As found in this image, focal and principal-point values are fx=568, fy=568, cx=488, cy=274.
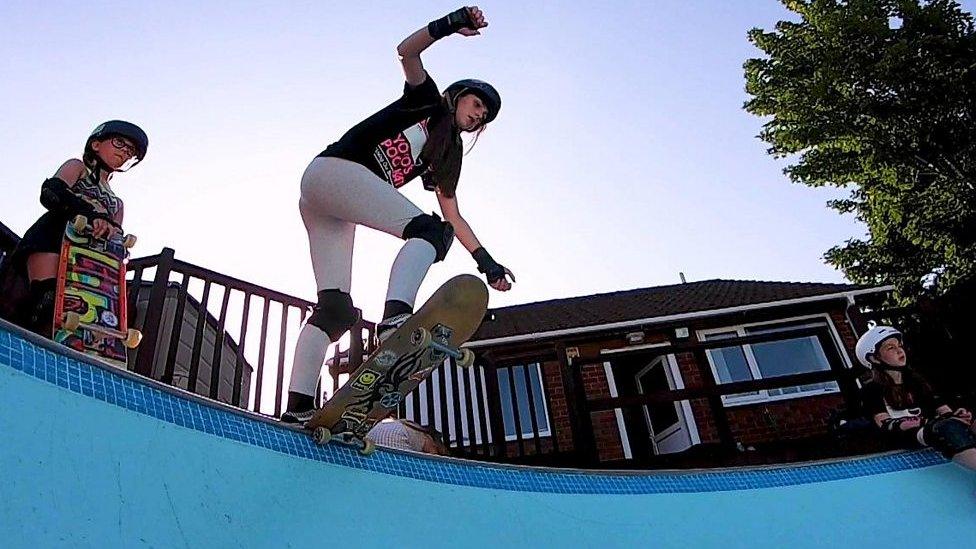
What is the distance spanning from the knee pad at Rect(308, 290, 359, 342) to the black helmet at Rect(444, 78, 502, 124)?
1.05 metres

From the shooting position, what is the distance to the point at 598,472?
10.2 feet

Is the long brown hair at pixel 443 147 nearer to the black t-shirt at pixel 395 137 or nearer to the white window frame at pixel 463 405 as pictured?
the black t-shirt at pixel 395 137

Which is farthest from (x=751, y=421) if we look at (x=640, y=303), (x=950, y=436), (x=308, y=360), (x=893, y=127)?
(x=308, y=360)

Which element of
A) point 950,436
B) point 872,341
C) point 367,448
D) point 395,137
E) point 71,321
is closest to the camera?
point 367,448

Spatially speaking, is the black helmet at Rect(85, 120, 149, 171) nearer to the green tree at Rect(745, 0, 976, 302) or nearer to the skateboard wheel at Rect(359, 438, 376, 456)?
the skateboard wheel at Rect(359, 438, 376, 456)

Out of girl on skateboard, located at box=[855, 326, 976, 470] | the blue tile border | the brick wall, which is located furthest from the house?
the blue tile border

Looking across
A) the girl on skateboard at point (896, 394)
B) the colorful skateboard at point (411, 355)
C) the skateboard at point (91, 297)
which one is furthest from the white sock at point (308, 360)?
the girl on skateboard at point (896, 394)

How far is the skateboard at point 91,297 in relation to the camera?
245 cm

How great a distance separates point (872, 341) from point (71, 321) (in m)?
4.81

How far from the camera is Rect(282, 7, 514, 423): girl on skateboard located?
2.25m

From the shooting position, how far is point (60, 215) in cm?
264

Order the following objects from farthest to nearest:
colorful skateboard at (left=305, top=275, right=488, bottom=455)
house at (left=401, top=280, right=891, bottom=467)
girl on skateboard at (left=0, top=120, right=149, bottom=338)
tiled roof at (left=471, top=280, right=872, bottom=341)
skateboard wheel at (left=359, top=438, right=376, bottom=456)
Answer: tiled roof at (left=471, top=280, right=872, bottom=341)
house at (left=401, top=280, right=891, bottom=467)
girl on skateboard at (left=0, top=120, right=149, bottom=338)
skateboard wheel at (left=359, top=438, right=376, bottom=456)
colorful skateboard at (left=305, top=275, right=488, bottom=455)

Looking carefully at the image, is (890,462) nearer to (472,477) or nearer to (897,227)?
(472,477)

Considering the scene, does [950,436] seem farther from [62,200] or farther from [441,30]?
[62,200]
